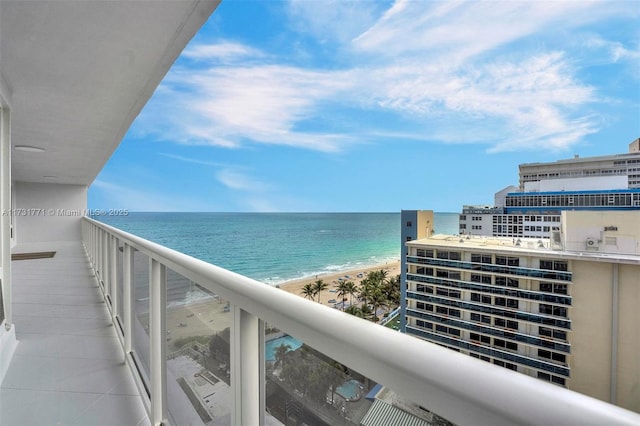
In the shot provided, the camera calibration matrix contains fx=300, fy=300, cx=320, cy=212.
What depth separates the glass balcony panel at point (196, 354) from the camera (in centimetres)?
71

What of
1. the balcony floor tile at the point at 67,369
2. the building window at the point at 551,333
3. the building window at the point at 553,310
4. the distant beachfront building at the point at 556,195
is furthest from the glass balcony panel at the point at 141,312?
the building window at the point at 551,333

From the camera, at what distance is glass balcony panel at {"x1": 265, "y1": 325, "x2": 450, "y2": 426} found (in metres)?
0.36

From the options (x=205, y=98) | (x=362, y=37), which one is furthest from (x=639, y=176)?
(x=205, y=98)

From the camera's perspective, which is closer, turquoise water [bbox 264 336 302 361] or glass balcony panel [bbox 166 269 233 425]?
turquoise water [bbox 264 336 302 361]

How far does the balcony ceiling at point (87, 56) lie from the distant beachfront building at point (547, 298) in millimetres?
2550

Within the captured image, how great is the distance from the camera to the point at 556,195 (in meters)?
4.00

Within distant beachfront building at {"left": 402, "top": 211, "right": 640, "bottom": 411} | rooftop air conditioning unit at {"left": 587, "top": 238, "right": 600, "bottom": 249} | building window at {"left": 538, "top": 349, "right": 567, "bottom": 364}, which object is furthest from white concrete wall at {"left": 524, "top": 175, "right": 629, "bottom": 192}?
building window at {"left": 538, "top": 349, "right": 567, "bottom": 364}

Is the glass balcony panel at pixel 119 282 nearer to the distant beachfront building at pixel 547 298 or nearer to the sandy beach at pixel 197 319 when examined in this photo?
the sandy beach at pixel 197 319

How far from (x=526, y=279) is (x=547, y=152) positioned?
616 centimetres

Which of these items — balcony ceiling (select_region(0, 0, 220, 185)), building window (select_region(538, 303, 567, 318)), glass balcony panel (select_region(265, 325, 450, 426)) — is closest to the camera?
glass balcony panel (select_region(265, 325, 450, 426))

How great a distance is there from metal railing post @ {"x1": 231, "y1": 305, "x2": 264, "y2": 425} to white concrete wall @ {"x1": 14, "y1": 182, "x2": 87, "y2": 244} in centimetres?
1020

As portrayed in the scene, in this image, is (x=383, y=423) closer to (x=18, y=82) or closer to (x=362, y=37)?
(x=18, y=82)

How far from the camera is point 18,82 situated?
2225mm

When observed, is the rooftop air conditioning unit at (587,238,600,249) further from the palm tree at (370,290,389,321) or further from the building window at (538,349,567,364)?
the palm tree at (370,290,389,321)
